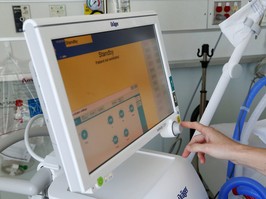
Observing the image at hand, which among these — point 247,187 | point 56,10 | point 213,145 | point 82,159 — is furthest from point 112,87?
point 56,10

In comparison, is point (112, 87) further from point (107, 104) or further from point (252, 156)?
point (252, 156)

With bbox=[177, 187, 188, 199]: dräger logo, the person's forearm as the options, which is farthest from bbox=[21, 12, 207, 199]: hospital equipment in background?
the person's forearm

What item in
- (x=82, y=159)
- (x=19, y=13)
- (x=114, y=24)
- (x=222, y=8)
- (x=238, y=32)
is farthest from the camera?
(x=222, y=8)

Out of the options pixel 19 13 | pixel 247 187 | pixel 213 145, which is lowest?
pixel 247 187

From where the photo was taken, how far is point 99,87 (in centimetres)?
53

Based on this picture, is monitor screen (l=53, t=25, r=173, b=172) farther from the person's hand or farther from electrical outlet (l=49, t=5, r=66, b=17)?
electrical outlet (l=49, t=5, r=66, b=17)

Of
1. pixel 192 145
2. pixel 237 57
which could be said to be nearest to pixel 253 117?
pixel 237 57

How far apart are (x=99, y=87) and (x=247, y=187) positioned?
18.9 inches

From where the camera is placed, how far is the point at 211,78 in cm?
165

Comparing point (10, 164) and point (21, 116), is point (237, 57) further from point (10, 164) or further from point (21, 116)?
point (10, 164)

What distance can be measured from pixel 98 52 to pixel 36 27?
0.14 m

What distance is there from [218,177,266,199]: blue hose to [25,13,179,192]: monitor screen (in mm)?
246

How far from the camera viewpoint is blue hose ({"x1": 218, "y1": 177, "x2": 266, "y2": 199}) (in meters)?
0.68

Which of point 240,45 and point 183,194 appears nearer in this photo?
point 183,194
